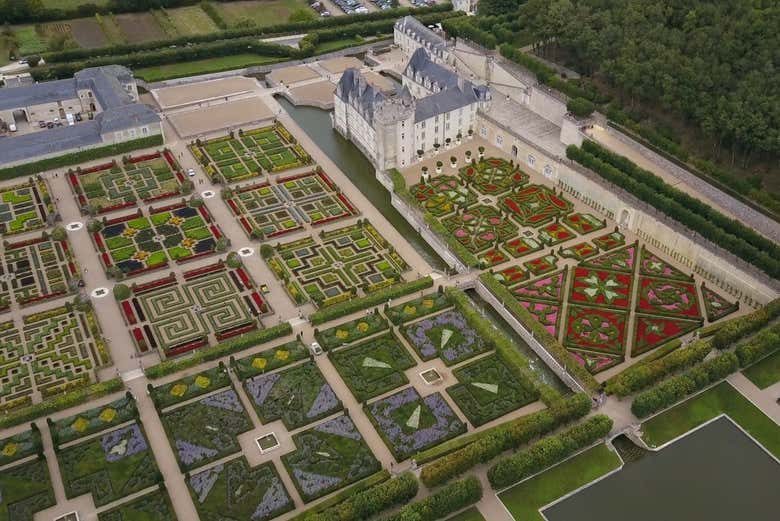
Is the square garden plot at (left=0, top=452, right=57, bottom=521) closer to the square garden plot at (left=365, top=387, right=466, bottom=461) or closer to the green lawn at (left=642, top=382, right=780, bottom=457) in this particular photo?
the square garden plot at (left=365, top=387, right=466, bottom=461)

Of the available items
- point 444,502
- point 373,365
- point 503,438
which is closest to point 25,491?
point 373,365

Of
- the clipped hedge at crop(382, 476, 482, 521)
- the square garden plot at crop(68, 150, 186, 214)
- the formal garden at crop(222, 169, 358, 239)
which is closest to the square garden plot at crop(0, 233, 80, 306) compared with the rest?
the square garden plot at crop(68, 150, 186, 214)

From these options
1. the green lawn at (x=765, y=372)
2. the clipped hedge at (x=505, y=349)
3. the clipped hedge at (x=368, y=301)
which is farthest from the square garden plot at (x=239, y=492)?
the green lawn at (x=765, y=372)

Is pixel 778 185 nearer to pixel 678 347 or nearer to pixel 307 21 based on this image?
pixel 678 347

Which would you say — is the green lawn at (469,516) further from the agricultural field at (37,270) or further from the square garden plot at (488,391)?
the agricultural field at (37,270)

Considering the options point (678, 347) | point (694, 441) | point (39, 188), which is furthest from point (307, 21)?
point (694, 441)
